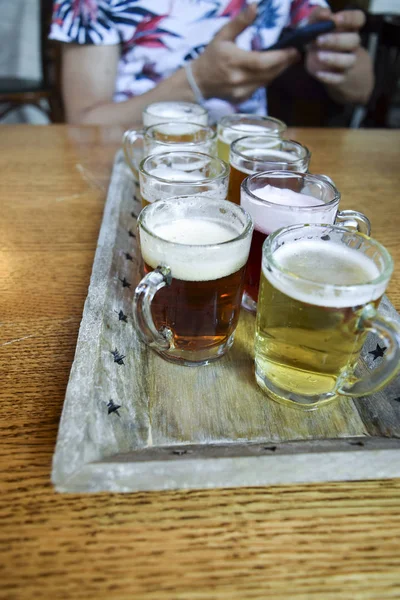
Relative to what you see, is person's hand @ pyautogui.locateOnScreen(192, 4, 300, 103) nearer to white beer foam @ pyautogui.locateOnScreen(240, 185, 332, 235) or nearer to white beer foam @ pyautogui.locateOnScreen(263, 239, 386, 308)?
white beer foam @ pyautogui.locateOnScreen(240, 185, 332, 235)

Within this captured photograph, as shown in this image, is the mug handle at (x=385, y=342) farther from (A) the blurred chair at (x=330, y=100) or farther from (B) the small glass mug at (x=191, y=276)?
(A) the blurred chair at (x=330, y=100)

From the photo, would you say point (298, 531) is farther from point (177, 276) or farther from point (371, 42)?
point (371, 42)

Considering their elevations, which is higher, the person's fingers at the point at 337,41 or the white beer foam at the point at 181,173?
the person's fingers at the point at 337,41

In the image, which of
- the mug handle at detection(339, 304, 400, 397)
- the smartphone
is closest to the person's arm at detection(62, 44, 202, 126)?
the smartphone

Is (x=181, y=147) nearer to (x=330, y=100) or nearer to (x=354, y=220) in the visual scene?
(x=354, y=220)

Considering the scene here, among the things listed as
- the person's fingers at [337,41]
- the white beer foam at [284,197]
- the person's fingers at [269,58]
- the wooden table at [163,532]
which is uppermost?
the person's fingers at [337,41]

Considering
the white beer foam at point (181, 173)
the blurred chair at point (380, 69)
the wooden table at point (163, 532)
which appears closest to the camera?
the wooden table at point (163, 532)

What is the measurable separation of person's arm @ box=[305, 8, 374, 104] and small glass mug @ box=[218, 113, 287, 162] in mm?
624

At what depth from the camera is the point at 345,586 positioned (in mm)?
426

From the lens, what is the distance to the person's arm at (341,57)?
1507 mm

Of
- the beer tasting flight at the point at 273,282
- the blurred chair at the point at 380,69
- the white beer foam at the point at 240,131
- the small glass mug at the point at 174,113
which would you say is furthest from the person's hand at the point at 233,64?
the blurred chair at the point at 380,69

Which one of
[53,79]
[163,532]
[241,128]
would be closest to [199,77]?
[241,128]

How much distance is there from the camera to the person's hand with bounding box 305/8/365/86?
1.49m

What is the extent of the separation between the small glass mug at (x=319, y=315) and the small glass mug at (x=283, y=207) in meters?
0.06
